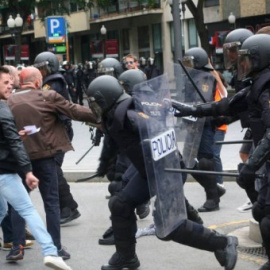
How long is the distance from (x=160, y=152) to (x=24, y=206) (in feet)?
4.09

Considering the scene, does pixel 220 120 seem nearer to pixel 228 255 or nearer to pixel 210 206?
pixel 210 206

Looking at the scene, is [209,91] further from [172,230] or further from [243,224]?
[172,230]

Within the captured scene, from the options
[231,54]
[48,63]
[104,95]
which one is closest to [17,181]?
[104,95]

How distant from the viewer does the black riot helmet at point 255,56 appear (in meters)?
5.62

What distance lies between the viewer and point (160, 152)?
5.60 metres

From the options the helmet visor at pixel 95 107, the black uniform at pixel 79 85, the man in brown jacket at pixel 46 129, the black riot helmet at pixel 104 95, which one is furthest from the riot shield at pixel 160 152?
the black uniform at pixel 79 85

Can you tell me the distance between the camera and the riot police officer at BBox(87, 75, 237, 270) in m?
5.88

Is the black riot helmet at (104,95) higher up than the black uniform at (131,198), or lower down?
higher up

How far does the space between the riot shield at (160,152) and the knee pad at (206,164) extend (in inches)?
105

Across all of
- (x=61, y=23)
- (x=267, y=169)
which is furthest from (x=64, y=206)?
(x=61, y=23)

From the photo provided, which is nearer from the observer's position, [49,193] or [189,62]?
[49,193]

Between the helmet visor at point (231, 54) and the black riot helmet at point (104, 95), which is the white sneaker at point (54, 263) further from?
the helmet visor at point (231, 54)

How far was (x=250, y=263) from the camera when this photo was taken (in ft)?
21.1

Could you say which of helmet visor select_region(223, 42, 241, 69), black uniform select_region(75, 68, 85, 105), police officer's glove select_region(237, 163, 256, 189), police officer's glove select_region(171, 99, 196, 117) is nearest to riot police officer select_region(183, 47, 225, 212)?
helmet visor select_region(223, 42, 241, 69)
